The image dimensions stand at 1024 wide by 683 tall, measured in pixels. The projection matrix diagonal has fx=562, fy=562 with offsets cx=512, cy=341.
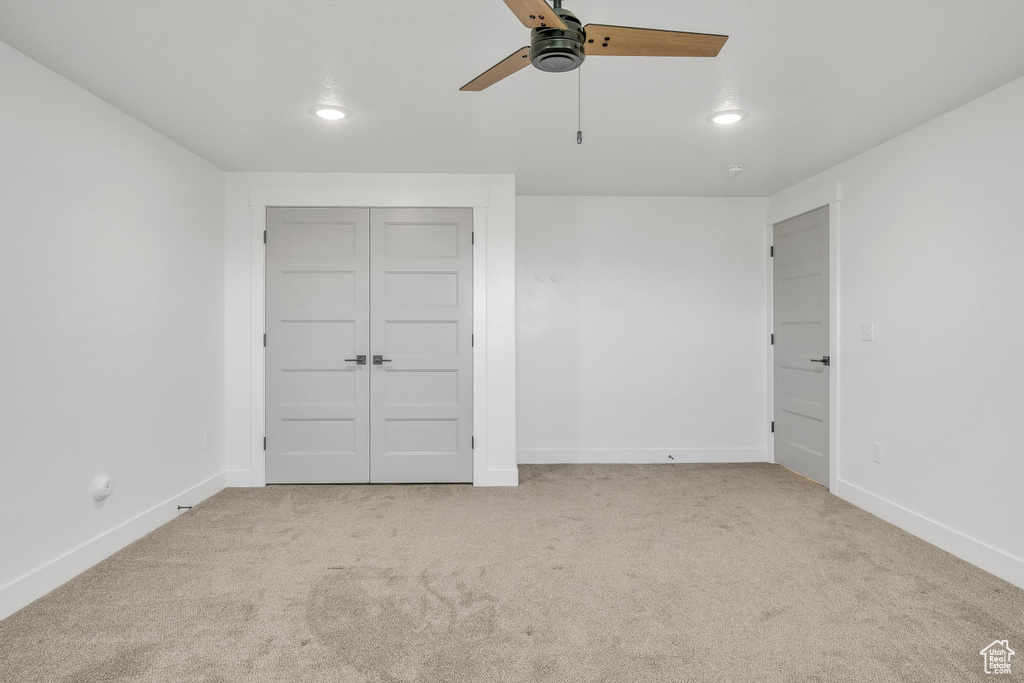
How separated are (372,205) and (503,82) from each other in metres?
1.94

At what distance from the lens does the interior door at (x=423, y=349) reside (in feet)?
14.5

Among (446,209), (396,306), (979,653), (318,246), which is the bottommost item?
(979,653)

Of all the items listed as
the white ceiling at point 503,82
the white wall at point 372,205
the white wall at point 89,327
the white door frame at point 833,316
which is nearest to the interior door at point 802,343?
the white door frame at point 833,316

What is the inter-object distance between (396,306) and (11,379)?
94.2 inches

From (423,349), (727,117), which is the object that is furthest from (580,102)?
(423,349)

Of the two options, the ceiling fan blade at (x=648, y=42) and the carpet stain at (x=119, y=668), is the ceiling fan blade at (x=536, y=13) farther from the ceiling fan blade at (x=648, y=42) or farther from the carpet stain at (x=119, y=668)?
the carpet stain at (x=119, y=668)

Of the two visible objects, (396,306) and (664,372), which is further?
(664,372)

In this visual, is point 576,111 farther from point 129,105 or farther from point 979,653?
point 979,653

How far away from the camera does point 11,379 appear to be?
244 cm

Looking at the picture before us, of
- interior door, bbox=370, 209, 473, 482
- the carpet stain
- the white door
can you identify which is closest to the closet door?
the white door

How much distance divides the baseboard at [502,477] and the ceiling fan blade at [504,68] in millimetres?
3047

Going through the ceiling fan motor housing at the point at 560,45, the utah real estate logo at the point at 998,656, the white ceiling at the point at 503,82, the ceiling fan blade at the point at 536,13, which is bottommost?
the utah real estate logo at the point at 998,656

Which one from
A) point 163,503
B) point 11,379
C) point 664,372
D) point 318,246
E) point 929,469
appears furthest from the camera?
point 664,372

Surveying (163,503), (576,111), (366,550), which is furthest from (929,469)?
(163,503)
